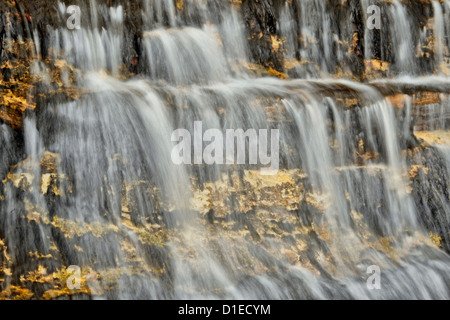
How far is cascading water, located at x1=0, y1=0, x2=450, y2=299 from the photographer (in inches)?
214

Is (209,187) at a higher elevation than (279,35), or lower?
lower

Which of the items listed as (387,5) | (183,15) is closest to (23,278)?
(183,15)

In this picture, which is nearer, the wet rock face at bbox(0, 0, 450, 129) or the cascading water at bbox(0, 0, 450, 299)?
the cascading water at bbox(0, 0, 450, 299)

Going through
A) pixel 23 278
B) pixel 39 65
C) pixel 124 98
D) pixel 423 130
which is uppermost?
pixel 39 65

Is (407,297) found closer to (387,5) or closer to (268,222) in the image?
(268,222)

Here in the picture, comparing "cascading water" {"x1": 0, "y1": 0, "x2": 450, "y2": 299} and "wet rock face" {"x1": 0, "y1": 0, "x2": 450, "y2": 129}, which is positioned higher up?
"wet rock face" {"x1": 0, "y1": 0, "x2": 450, "y2": 129}

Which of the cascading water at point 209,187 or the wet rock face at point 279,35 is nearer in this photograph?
the cascading water at point 209,187

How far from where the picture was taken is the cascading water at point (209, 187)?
544 cm

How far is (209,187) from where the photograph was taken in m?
6.00

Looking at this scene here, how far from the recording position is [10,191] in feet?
17.9

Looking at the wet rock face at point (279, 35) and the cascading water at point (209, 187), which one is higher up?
the wet rock face at point (279, 35)

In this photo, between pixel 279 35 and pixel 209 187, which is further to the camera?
pixel 279 35

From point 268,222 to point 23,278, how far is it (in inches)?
102

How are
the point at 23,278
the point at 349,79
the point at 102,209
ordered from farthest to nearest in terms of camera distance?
the point at 349,79
the point at 102,209
the point at 23,278
